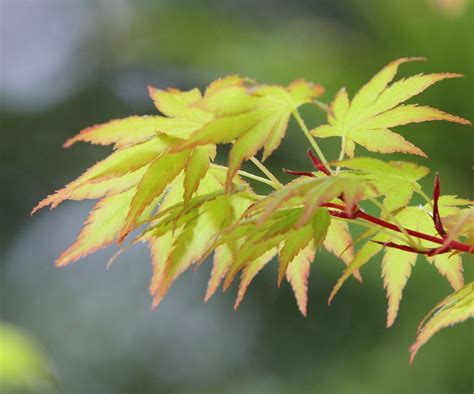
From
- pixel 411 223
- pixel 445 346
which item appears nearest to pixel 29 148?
pixel 445 346

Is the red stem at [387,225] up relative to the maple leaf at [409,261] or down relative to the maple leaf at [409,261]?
up

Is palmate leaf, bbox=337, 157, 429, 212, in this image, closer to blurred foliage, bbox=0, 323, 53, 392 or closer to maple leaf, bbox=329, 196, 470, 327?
maple leaf, bbox=329, 196, 470, 327

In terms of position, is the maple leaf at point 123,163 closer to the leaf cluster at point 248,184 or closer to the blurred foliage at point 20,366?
the leaf cluster at point 248,184

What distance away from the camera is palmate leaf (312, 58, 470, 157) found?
1.45 ft

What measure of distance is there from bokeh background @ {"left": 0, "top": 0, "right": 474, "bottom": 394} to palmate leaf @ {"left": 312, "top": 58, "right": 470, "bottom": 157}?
1.54 ft

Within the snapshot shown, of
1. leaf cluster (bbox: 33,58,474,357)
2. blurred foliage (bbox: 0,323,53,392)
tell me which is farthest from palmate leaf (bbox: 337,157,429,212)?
blurred foliage (bbox: 0,323,53,392)

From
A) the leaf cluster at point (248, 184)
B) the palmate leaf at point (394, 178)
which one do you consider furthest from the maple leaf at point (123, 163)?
the palmate leaf at point (394, 178)

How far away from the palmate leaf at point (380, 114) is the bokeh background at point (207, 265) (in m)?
0.47

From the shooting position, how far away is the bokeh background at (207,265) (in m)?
2.16

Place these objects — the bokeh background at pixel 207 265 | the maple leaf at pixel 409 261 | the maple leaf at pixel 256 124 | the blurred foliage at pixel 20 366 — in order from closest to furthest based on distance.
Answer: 1. the maple leaf at pixel 256 124
2. the maple leaf at pixel 409 261
3. the blurred foliage at pixel 20 366
4. the bokeh background at pixel 207 265

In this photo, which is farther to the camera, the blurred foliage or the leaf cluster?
the blurred foliage

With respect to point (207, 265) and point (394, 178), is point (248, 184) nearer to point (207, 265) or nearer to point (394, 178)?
point (394, 178)

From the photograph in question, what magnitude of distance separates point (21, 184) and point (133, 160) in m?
4.77

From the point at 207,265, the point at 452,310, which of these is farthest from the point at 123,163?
the point at 207,265
